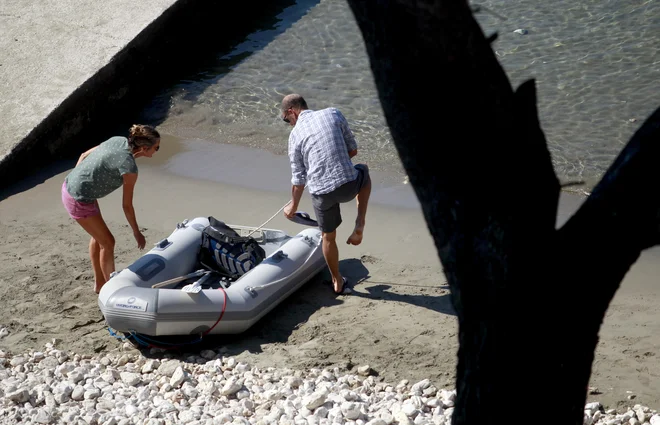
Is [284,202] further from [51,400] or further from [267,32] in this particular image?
[267,32]

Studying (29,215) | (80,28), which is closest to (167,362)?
(29,215)

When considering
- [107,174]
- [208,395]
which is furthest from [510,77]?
[208,395]

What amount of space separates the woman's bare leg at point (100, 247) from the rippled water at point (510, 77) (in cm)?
324

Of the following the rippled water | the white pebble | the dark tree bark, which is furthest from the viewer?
the rippled water

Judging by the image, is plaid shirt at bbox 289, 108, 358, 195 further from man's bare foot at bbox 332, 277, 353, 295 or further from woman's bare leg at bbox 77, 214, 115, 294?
woman's bare leg at bbox 77, 214, 115, 294

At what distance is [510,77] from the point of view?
33.4 feet

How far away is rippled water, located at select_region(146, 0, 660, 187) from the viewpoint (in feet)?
28.9

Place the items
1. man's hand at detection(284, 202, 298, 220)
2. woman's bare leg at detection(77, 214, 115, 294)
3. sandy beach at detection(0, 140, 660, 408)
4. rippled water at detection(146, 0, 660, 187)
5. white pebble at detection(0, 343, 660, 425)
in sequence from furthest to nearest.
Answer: rippled water at detection(146, 0, 660, 187)
man's hand at detection(284, 202, 298, 220)
woman's bare leg at detection(77, 214, 115, 294)
sandy beach at detection(0, 140, 660, 408)
white pebble at detection(0, 343, 660, 425)

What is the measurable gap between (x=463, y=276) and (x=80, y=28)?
880 cm

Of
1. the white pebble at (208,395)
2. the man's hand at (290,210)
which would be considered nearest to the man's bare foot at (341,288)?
the man's hand at (290,210)

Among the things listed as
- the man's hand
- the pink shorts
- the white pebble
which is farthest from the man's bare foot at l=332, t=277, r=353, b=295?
the pink shorts

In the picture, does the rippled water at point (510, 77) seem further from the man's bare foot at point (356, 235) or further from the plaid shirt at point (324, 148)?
the plaid shirt at point (324, 148)

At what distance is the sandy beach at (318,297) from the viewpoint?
5.05 meters

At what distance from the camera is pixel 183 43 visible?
11180 mm
